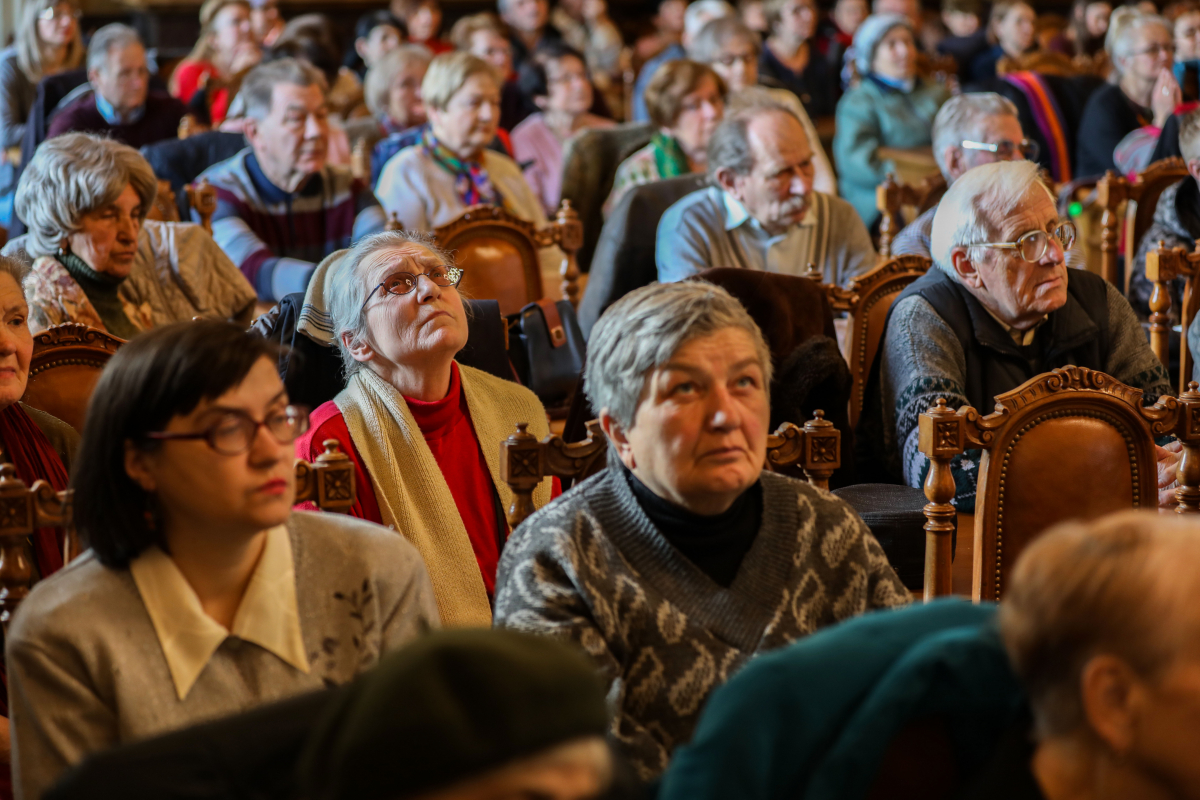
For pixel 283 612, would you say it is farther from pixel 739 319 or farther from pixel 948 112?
pixel 948 112

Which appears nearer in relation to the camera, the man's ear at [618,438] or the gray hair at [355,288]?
the man's ear at [618,438]

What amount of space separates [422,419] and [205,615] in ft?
3.00

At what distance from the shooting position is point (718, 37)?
19.3 feet

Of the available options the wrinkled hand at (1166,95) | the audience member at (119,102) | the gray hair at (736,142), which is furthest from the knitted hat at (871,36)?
the audience member at (119,102)

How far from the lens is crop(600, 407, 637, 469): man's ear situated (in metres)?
1.63

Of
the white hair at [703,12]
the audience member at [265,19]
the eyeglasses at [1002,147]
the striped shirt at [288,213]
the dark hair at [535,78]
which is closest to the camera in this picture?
the eyeglasses at [1002,147]

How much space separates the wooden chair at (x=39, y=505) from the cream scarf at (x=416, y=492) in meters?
0.40

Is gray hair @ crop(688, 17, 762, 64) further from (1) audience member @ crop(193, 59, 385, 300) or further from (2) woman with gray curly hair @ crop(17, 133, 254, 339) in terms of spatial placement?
(2) woman with gray curly hair @ crop(17, 133, 254, 339)

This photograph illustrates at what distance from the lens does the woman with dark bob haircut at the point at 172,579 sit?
131 cm

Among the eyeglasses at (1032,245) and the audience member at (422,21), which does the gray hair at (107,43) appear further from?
the eyeglasses at (1032,245)

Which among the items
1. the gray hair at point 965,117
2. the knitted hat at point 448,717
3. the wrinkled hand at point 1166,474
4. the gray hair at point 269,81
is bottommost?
the wrinkled hand at point 1166,474

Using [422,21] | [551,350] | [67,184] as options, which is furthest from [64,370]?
[422,21]

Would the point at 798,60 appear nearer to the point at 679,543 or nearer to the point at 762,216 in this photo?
the point at 762,216

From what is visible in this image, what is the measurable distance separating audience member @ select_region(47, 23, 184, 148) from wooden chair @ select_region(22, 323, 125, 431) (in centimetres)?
289
